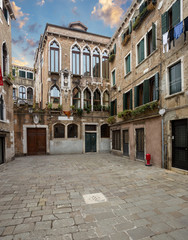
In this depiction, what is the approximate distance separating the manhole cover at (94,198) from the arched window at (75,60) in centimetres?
1473

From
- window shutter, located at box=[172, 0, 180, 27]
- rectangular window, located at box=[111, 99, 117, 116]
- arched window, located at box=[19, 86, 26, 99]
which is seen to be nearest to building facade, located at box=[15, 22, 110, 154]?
rectangular window, located at box=[111, 99, 117, 116]

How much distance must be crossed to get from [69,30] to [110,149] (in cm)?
1395

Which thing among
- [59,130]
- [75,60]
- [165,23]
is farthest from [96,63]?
[165,23]

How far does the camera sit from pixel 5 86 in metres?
10.6

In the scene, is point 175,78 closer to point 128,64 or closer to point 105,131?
point 128,64

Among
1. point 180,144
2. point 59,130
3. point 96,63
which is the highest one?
point 96,63

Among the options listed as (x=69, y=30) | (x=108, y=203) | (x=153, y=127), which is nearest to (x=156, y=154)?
(x=153, y=127)

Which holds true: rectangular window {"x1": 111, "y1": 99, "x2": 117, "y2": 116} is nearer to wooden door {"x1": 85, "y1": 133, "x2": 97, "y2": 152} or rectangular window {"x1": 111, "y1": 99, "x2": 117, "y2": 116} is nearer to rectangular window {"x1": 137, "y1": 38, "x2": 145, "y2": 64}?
wooden door {"x1": 85, "y1": 133, "x2": 97, "y2": 152}

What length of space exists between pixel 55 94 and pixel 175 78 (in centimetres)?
1192

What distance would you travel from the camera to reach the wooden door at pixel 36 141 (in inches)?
588

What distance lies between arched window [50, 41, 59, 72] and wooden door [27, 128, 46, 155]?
6651mm

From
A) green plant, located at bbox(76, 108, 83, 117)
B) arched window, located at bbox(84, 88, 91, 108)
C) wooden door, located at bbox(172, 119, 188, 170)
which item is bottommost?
wooden door, located at bbox(172, 119, 188, 170)

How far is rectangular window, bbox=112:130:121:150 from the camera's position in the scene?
1405cm

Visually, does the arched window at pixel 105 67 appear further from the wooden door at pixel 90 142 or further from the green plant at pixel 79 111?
the wooden door at pixel 90 142
